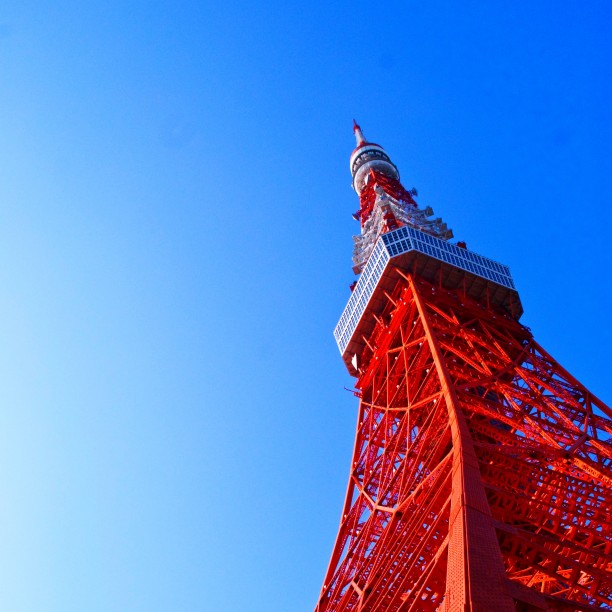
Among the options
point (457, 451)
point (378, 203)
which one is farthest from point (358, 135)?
point (457, 451)

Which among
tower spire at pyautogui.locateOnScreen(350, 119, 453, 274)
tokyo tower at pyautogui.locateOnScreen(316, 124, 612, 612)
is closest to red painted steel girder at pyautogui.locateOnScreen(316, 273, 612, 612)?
tokyo tower at pyautogui.locateOnScreen(316, 124, 612, 612)

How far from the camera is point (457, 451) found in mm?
13633

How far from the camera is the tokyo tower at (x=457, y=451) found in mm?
11742

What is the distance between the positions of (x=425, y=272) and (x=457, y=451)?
16.8 metres

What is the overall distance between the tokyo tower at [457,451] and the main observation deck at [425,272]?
6 centimetres

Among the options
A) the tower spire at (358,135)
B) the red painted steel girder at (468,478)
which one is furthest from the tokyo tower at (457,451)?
the tower spire at (358,135)

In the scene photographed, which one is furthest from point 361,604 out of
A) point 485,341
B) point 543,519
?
point 485,341

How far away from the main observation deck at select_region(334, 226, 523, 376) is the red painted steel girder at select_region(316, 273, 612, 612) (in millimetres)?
637

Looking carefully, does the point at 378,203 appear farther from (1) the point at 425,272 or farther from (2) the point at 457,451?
(2) the point at 457,451

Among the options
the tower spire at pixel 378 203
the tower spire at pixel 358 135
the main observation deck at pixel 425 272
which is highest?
the tower spire at pixel 358 135

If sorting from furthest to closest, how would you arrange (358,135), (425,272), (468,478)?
(358,135) → (425,272) → (468,478)

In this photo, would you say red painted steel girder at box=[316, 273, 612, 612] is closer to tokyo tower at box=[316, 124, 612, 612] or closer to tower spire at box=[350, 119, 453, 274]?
tokyo tower at box=[316, 124, 612, 612]

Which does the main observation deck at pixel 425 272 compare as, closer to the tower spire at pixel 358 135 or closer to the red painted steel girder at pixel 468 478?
the red painted steel girder at pixel 468 478

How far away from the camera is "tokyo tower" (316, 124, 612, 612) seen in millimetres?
11742
